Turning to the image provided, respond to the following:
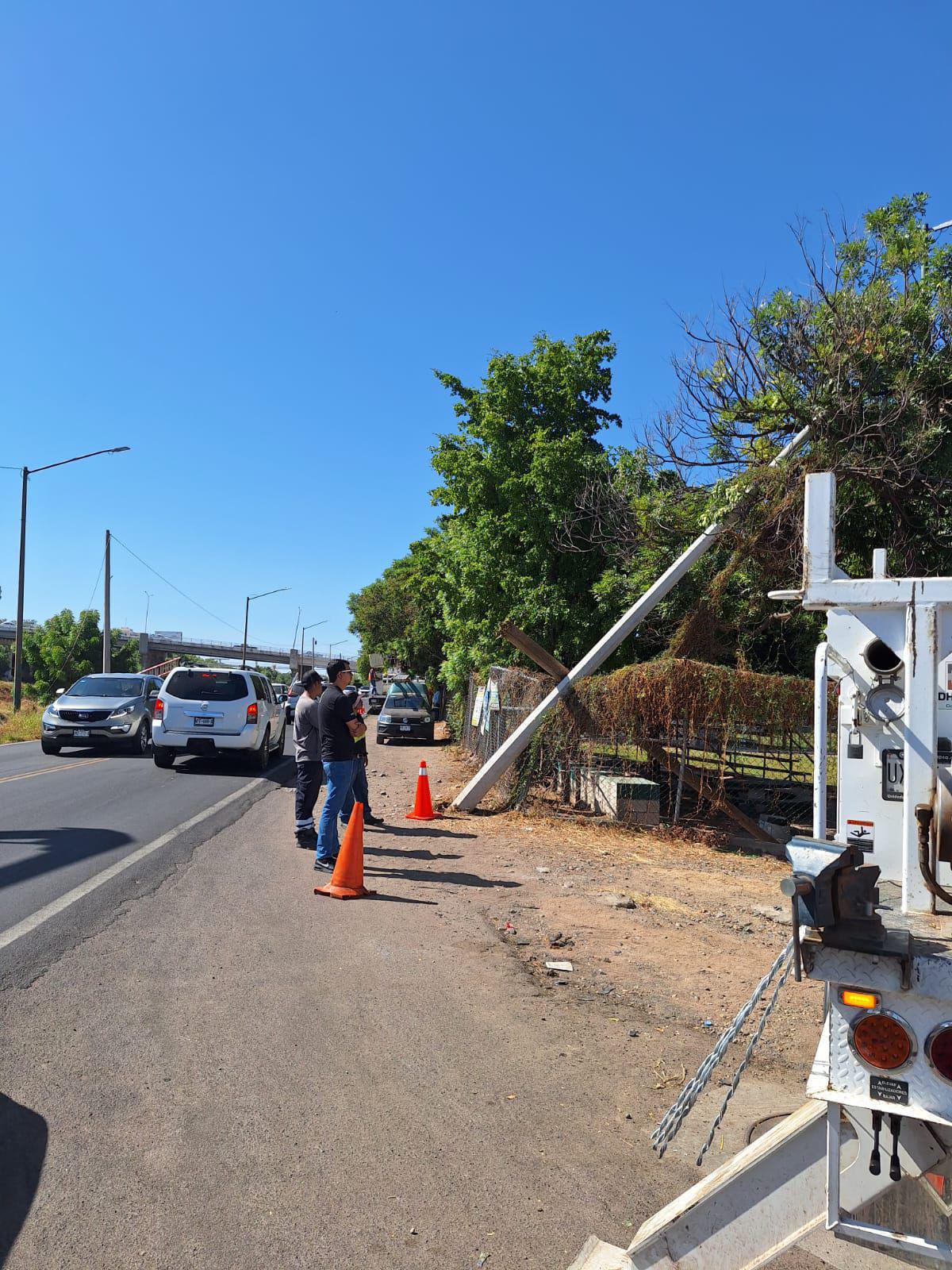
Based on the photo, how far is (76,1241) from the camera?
2934 mm

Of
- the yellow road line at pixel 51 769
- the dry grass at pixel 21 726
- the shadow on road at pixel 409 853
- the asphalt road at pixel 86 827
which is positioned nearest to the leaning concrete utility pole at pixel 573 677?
the shadow on road at pixel 409 853

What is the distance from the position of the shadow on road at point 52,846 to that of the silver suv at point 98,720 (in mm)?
9001

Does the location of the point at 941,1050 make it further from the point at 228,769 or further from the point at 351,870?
the point at 228,769

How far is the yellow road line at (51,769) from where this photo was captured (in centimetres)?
1439

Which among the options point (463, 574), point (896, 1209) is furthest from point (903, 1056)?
point (463, 574)

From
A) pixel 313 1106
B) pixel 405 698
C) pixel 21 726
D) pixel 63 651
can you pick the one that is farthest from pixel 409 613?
pixel 313 1106

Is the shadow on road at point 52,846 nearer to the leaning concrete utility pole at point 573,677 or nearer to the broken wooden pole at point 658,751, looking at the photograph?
the leaning concrete utility pole at point 573,677

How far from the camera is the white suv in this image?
50.9 ft

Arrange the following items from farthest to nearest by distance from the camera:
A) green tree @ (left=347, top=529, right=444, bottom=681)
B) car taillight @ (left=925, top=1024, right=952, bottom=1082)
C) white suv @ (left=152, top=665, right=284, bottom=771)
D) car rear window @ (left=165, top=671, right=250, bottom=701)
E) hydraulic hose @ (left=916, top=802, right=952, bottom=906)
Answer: green tree @ (left=347, top=529, right=444, bottom=681) < car rear window @ (left=165, top=671, right=250, bottom=701) < white suv @ (left=152, top=665, right=284, bottom=771) < hydraulic hose @ (left=916, top=802, right=952, bottom=906) < car taillight @ (left=925, top=1024, right=952, bottom=1082)

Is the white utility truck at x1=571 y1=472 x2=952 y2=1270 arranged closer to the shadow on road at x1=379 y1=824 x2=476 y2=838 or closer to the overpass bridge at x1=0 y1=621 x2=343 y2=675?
the shadow on road at x1=379 y1=824 x2=476 y2=838

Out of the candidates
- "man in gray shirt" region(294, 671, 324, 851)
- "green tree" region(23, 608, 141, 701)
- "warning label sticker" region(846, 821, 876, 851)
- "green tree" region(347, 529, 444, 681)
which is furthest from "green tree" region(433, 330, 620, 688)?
"green tree" region(23, 608, 141, 701)

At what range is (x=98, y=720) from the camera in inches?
743

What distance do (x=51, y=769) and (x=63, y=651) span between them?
131ft

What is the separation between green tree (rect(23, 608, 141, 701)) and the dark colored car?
96.3 ft
